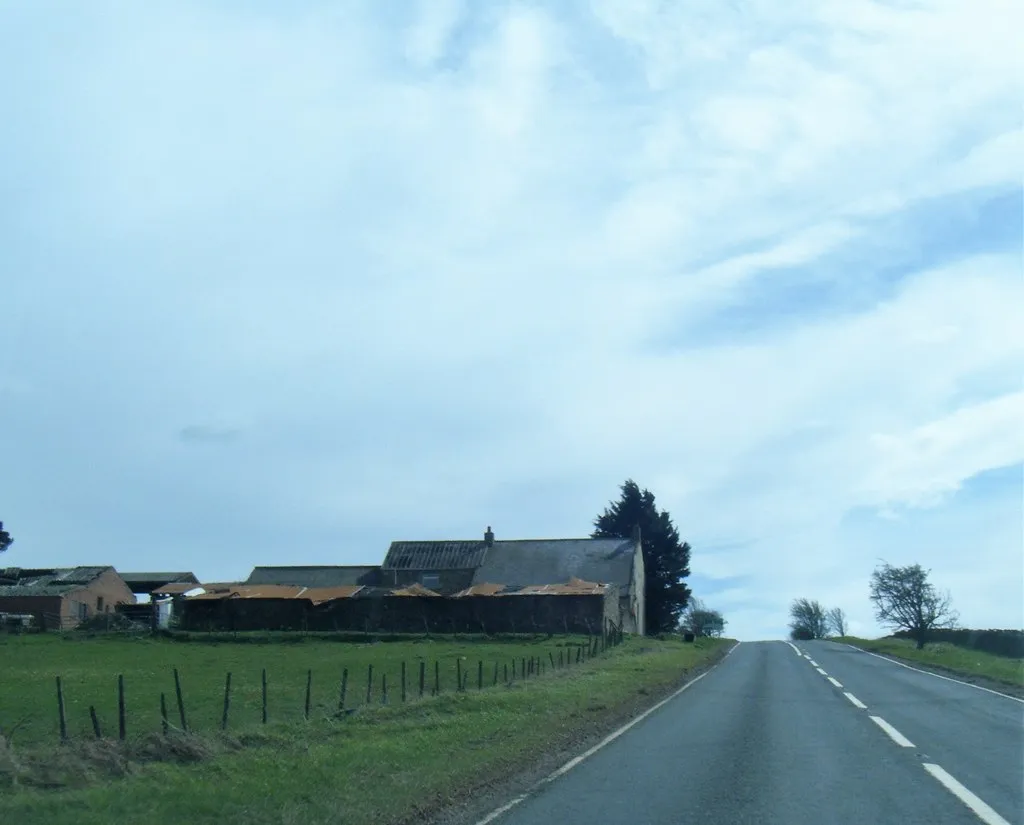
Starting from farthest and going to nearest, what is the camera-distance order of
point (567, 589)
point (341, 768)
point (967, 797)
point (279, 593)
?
1. point (279, 593)
2. point (567, 589)
3. point (341, 768)
4. point (967, 797)

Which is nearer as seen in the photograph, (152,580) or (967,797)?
(967,797)

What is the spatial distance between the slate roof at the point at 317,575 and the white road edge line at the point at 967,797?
68324mm

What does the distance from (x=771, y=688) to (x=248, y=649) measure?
3300 cm

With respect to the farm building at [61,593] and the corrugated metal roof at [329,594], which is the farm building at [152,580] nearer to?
the farm building at [61,593]

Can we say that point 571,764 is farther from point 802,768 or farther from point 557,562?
point 557,562

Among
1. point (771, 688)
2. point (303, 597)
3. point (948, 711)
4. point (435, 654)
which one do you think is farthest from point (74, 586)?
point (948, 711)

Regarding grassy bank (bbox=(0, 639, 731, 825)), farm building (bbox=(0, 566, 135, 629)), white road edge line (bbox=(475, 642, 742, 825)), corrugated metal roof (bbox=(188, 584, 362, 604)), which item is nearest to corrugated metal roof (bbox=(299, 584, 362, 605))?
corrugated metal roof (bbox=(188, 584, 362, 604))

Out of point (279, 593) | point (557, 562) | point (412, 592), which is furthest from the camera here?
point (557, 562)

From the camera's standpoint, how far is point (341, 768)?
1369cm

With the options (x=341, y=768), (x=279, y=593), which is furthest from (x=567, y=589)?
(x=341, y=768)

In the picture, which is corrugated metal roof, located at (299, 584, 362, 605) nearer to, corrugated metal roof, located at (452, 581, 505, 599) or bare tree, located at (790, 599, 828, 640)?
corrugated metal roof, located at (452, 581, 505, 599)

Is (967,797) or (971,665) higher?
(967,797)

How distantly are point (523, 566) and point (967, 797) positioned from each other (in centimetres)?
6507

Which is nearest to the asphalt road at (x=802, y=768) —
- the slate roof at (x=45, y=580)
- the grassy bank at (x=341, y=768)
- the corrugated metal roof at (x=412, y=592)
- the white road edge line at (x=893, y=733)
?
the white road edge line at (x=893, y=733)
